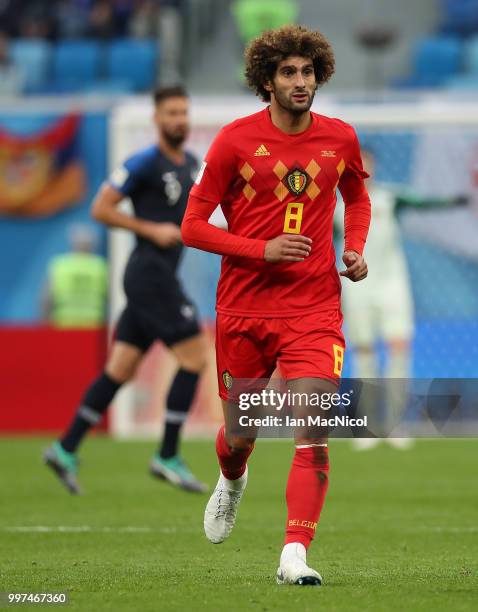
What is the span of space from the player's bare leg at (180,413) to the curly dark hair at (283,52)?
12.7 feet

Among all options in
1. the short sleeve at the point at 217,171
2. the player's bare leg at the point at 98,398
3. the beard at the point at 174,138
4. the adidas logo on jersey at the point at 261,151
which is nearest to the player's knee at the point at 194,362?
the player's bare leg at the point at 98,398

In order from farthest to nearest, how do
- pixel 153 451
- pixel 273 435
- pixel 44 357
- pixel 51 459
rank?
pixel 44 357 → pixel 153 451 → pixel 51 459 → pixel 273 435

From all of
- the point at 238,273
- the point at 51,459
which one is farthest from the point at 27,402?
the point at 238,273

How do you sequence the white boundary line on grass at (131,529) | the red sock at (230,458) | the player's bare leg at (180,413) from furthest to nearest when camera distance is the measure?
the player's bare leg at (180,413), the white boundary line on grass at (131,529), the red sock at (230,458)

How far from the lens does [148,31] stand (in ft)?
64.8

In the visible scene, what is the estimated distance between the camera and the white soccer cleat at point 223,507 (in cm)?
620

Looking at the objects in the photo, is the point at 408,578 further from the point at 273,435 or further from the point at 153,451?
the point at 153,451

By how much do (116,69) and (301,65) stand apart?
13753mm

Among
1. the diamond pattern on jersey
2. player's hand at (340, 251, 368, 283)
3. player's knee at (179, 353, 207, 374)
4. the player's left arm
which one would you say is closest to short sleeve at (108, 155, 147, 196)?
player's knee at (179, 353, 207, 374)

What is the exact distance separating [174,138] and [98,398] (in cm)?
169

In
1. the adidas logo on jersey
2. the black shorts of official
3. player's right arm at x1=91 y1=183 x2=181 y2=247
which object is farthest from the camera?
the black shorts of official

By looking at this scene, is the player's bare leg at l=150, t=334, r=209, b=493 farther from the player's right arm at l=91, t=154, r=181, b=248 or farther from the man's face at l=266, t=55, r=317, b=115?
the man's face at l=266, t=55, r=317, b=115

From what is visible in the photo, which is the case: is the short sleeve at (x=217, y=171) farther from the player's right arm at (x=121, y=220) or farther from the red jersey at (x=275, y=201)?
the player's right arm at (x=121, y=220)

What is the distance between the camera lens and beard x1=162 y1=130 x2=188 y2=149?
9492mm
